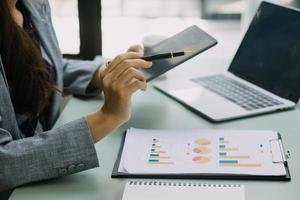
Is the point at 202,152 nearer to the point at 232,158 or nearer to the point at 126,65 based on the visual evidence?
the point at 232,158

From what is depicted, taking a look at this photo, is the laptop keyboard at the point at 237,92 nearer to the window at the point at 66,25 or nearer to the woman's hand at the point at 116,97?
the woman's hand at the point at 116,97

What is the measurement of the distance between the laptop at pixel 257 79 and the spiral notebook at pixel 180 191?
295mm

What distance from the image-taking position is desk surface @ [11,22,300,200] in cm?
84

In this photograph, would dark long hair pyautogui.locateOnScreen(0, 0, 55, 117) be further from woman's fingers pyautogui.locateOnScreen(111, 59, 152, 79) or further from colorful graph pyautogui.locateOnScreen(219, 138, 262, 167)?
colorful graph pyautogui.locateOnScreen(219, 138, 262, 167)

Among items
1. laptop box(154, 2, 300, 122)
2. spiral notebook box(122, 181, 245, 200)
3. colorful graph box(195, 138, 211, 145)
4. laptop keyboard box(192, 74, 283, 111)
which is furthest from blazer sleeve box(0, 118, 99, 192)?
laptop keyboard box(192, 74, 283, 111)

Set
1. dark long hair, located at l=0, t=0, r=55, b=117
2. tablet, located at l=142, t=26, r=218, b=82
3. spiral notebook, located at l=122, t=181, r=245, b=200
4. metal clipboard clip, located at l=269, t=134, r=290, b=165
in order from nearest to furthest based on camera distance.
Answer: spiral notebook, located at l=122, t=181, r=245, b=200
metal clipboard clip, located at l=269, t=134, r=290, b=165
dark long hair, located at l=0, t=0, r=55, b=117
tablet, located at l=142, t=26, r=218, b=82

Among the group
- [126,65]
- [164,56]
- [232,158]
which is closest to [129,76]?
[126,65]

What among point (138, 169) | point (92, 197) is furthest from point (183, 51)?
point (92, 197)

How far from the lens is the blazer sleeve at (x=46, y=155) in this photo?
0.87 meters

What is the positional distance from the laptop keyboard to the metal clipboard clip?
19 cm

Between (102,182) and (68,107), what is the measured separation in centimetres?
39

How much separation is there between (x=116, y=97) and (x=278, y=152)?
1.13ft

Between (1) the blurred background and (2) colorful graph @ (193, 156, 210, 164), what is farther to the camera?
(1) the blurred background

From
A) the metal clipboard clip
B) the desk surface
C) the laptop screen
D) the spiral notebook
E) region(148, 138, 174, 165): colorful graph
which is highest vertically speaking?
the laptop screen
